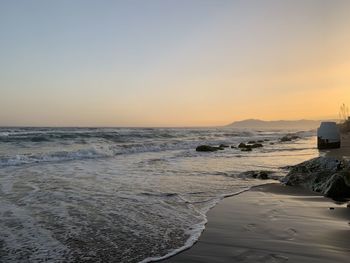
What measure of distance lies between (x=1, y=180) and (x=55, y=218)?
20.5 ft

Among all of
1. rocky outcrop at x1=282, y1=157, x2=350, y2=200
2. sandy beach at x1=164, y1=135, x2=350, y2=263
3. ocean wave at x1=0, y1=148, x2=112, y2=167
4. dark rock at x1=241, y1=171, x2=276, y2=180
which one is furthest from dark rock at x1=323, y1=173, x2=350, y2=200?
ocean wave at x1=0, y1=148, x2=112, y2=167

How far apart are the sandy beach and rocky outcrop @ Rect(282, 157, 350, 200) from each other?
0.44m

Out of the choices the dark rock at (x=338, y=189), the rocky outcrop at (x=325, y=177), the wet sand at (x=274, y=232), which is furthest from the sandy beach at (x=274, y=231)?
the rocky outcrop at (x=325, y=177)

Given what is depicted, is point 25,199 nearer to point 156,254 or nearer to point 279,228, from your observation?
point 156,254

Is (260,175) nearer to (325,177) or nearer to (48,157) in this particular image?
(325,177)

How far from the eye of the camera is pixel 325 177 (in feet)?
34.3

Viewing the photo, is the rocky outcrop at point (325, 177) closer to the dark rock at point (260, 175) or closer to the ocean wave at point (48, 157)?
the dark rock at point (260, 175)

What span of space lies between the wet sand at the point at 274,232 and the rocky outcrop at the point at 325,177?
0.44m

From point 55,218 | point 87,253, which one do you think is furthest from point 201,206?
point 87,253

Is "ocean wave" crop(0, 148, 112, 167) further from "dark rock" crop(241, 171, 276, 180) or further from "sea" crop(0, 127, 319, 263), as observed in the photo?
"dark rock" crop(241, 171, 276, 180)

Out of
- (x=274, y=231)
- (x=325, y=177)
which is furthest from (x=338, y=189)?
(x=274, y=231)

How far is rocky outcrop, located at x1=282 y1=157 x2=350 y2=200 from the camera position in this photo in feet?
29.9

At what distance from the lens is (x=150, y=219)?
23.1 ft

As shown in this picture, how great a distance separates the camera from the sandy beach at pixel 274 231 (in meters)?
4.93
